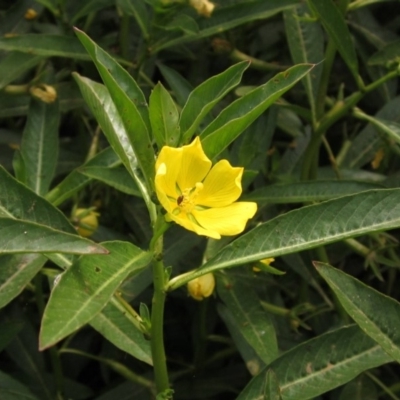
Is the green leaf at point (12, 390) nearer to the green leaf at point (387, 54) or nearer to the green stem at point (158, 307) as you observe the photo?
the green stem at point (158, 307)

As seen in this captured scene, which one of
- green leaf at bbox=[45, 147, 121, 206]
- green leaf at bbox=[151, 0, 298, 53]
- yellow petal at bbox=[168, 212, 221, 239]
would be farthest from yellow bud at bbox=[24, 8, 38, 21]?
yellow petal at bbox=[168, 212, 221, 239]

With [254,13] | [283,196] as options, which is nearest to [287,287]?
[283,196]

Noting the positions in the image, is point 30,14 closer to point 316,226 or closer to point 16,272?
point 16,272

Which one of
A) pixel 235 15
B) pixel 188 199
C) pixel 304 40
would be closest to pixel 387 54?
pixel 304 40

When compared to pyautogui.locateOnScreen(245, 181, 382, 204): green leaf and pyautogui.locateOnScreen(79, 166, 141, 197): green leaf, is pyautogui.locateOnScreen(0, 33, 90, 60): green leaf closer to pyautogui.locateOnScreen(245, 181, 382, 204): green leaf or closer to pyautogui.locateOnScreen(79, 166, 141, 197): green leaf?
pyautogui.locateOnScreen(79, 166, 141, 197): green leaf

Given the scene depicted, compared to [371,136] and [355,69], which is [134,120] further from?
[371,136]

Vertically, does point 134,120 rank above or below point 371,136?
above
